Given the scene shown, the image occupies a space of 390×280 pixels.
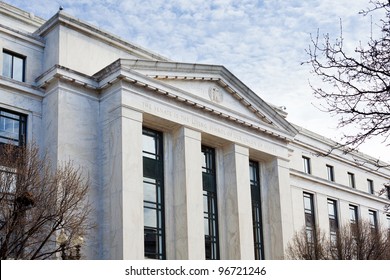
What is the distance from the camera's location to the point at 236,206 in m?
36.9

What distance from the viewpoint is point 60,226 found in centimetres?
2628

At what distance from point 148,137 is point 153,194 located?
3.21 metres

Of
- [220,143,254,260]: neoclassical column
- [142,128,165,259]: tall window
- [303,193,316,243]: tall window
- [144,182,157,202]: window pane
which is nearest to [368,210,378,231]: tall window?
[303,193,316,243]: tall window

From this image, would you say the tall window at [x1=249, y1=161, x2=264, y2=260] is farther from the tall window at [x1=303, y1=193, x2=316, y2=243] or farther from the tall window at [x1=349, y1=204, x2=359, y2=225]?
the tall window at [x1=349, y1=204, x2=359, y2=225]

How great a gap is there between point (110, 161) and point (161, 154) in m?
3.97

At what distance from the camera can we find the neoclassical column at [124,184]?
30141 mm

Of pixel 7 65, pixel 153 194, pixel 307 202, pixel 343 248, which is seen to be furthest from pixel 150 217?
pixel 307 202

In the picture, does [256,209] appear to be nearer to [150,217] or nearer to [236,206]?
[236,206]

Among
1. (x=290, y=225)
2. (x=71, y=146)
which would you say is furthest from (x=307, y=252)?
(x=71, y=146)

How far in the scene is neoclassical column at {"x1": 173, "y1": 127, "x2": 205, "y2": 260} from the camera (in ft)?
109

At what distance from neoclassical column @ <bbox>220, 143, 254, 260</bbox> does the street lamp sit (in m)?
11.9

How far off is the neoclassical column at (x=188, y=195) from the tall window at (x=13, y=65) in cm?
907

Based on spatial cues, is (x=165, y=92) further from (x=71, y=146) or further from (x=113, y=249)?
(x=113, y=249)

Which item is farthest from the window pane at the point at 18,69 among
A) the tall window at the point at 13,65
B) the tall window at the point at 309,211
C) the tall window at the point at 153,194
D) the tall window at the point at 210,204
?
the tall window at the point at 309,211
